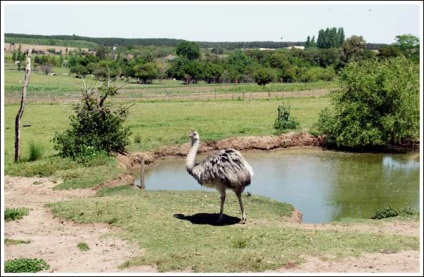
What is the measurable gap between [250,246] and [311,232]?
1.92 m

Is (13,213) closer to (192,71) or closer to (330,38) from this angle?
(192,71)

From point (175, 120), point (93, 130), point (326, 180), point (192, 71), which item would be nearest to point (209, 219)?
point (326, 180)

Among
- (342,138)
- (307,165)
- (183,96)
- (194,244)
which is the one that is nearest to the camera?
(194,244)

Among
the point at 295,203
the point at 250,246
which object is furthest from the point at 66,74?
the point at 250,246

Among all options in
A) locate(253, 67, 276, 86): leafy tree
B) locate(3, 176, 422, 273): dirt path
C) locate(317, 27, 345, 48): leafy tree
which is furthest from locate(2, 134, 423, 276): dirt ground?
locate(317, 27, 345, 48): leafy tree

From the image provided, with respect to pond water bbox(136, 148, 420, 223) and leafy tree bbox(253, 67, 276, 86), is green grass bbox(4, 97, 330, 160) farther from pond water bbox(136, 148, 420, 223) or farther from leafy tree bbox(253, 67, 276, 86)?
leafy tree bbox(253, 67, 276, 86)

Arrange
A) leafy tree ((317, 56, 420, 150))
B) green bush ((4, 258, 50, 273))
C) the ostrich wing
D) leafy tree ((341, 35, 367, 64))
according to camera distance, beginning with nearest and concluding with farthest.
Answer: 1. green bush ((4, 258, 50, 273))
2. the ostrich wing
3. leafy tree ((317, 56, 420, 150))
4. leafy tree ((341, 35, 367, 64))

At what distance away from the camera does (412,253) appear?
10.4m

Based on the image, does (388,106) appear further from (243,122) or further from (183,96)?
(183,96)

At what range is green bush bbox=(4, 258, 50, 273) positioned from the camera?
9812 millimetres

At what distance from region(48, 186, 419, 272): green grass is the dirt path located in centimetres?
28

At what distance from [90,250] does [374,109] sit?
2147cm

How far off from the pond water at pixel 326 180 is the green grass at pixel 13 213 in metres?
6.86

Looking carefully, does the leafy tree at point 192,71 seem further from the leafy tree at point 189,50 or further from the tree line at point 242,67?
the leafy tree at point 189,50
